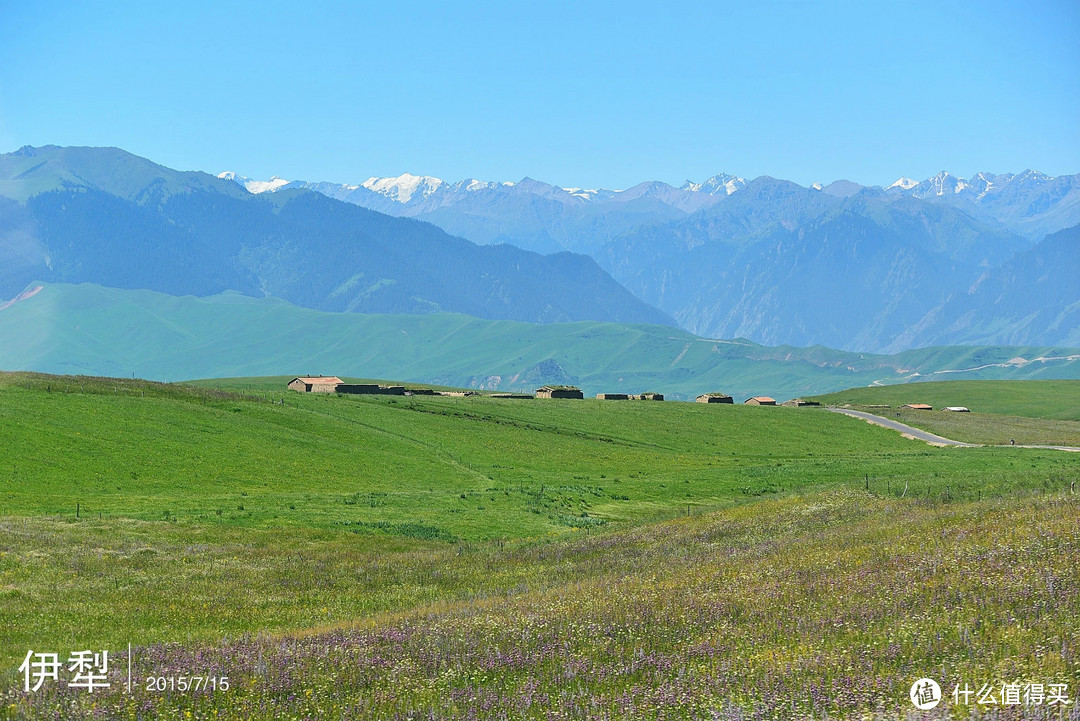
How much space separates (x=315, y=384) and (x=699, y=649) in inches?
5879

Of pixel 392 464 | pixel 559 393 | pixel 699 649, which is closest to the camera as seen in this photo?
pixel 699 649

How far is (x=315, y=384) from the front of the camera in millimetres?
160250

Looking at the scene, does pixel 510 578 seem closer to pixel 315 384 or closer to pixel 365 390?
→ pixel 365 390

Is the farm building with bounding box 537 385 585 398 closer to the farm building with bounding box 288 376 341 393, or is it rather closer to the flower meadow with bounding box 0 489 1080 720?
the farm building with bounding box 288 376 341 393

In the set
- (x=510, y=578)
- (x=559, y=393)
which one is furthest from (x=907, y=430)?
(x=510, y=578)

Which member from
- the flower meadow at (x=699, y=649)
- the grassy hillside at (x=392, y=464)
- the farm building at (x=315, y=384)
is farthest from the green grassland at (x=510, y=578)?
the farm building at (x=315, y=384)

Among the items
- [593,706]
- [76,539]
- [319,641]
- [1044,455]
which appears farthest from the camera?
[1044,455]

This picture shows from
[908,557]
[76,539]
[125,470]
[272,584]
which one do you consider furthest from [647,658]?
[125,470]

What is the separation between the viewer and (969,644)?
48.5ft

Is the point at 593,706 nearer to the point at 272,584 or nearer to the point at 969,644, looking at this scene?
the point at 969,644

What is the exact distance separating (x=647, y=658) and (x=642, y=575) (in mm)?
11935

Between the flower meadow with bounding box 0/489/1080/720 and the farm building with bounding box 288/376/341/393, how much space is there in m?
134

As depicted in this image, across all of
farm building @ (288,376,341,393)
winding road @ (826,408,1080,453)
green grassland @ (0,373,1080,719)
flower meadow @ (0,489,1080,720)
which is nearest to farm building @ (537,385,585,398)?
farm building @ (288,376,341,393)

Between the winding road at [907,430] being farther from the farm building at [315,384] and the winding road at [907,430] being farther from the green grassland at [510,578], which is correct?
the farm building at [315,384]
